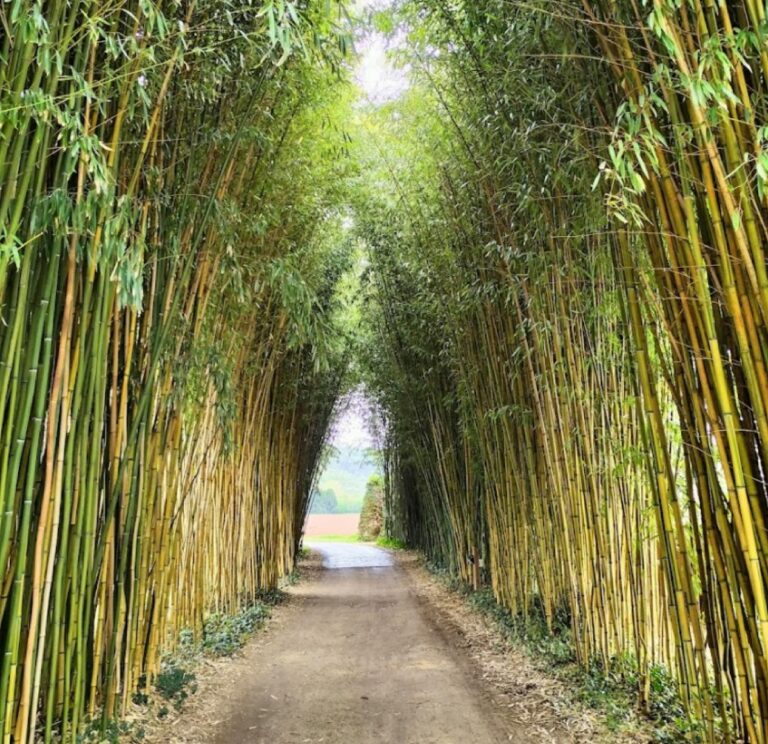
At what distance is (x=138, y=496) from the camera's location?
259 centimetres

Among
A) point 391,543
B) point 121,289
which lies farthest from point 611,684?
point 391,543

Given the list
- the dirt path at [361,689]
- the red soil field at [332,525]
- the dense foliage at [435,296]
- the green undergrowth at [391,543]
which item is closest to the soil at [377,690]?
the dirt path at [361,689]

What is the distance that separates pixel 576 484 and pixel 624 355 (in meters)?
0.72

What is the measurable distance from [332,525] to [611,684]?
881 inches

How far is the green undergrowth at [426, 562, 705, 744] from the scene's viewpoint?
252 centimetres

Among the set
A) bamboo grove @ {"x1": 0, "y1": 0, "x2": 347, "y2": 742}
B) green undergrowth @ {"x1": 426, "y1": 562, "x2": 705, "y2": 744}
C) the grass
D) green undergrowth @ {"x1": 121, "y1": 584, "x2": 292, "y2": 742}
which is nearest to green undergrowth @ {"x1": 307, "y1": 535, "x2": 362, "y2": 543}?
the grass

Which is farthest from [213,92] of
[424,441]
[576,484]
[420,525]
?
[420,525]

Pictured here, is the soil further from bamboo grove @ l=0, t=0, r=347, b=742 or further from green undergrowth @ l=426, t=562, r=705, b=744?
bamboo grove @ l=0, t=0, r=347, b=742

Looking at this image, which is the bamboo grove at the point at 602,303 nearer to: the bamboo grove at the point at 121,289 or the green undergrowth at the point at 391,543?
the bamboo grove at the point at 121,289

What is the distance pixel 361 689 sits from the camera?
341 cm

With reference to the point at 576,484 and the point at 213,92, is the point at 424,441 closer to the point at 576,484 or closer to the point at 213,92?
the point at 576,484

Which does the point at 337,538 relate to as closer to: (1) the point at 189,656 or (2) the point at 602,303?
(1) the point at 189,656

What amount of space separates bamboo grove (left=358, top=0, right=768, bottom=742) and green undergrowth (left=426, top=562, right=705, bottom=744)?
0.16 ft

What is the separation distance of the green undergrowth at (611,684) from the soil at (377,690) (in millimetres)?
107
